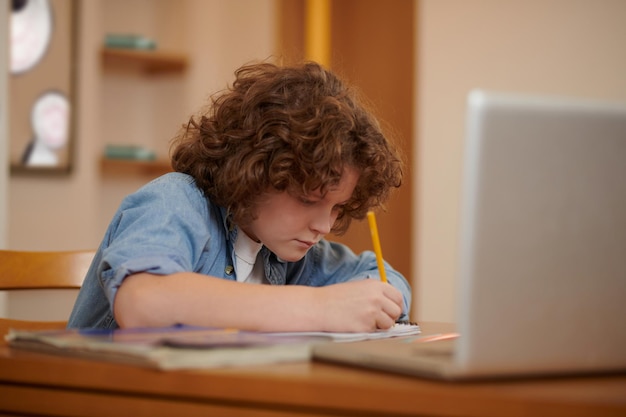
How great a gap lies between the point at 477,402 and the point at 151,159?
10.8 feet

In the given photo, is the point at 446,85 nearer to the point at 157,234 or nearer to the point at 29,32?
the point at 29,32

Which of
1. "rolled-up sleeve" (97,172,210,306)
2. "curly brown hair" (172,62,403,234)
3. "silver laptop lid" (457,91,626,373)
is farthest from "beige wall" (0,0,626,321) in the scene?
"silver laptop lid" (457,91,626,373)

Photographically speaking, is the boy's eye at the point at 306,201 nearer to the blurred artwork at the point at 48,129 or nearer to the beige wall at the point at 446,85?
the beige wall at the point at 446,85

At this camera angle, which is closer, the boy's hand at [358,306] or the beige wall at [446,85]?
the boy's hand at [358,306]

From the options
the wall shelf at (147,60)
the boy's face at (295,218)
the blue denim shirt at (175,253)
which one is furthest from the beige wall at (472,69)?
the boy's face at (295,218)

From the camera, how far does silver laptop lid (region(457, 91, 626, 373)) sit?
65cm

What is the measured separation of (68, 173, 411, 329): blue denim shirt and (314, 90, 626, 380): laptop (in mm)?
393

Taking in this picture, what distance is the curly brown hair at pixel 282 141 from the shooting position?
4.13ft

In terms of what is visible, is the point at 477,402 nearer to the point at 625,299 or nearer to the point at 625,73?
the point at 625,299

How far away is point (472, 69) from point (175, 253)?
2.43m

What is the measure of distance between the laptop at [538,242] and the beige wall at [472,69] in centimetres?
247

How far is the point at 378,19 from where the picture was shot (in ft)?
12.4

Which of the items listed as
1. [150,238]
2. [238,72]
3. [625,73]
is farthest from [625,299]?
[625,73]

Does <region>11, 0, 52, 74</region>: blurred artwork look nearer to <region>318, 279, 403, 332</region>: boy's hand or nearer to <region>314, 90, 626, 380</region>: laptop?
<region>318, 279, 403, 332</region>: boy's hand
